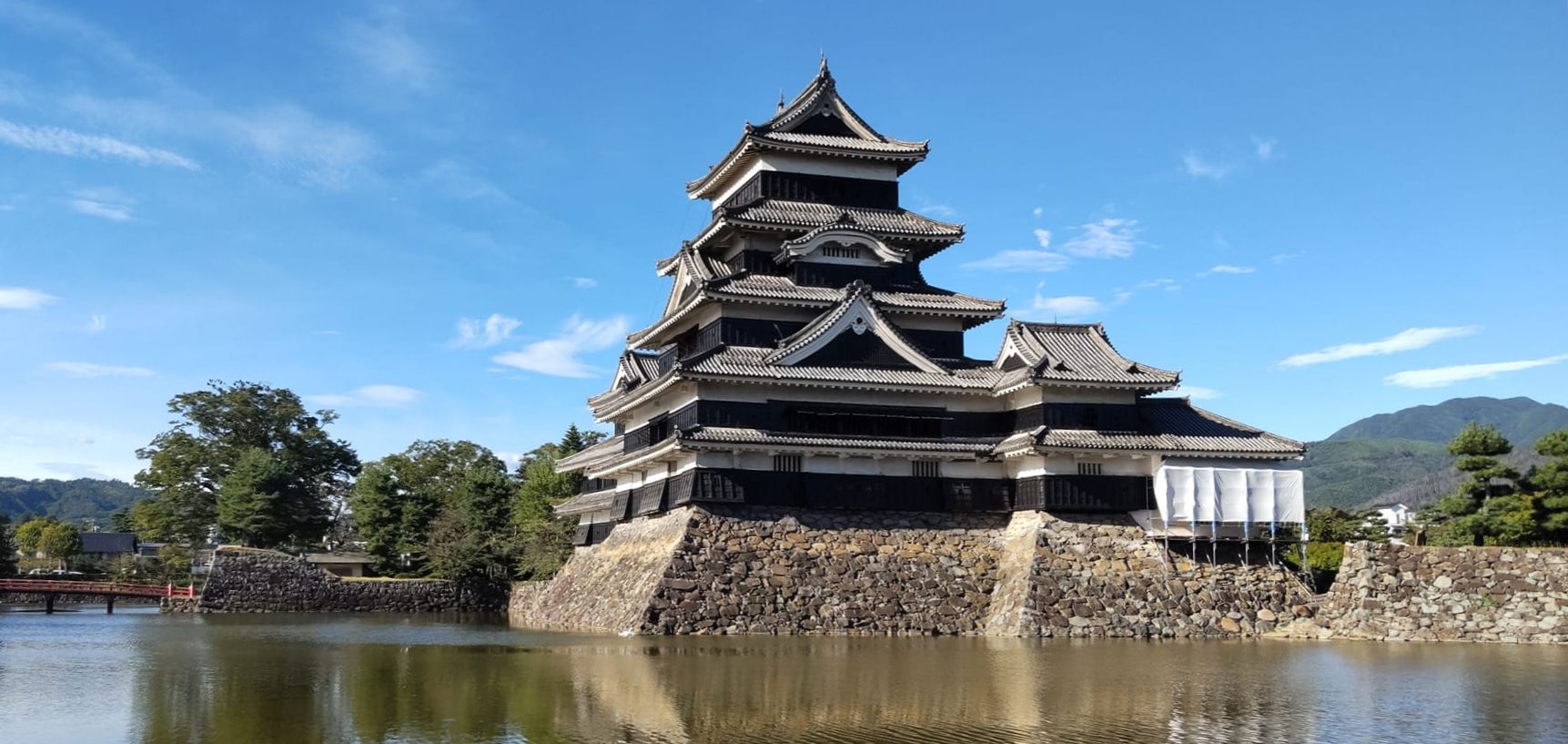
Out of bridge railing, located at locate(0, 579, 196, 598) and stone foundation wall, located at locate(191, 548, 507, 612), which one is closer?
stone foundation wall, located at locate(191, 548, 507, 612)

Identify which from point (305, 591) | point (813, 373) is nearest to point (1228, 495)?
point (813, 373)

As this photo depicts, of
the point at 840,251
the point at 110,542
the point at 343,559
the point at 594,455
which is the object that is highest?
the point at 840,251

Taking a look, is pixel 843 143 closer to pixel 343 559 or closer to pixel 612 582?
pixel 612 582

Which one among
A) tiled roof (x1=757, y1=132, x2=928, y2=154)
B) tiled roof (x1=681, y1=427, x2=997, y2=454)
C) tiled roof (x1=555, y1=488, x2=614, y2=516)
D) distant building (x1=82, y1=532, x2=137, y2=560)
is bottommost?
distant building (x1=82, y1=532, x2=137, y2=560)

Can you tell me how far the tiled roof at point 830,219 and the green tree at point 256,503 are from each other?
27688 mm

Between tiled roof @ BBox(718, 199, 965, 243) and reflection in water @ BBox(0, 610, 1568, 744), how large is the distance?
39.3ft

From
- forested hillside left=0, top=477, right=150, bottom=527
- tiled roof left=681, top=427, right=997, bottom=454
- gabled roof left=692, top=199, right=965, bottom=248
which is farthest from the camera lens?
forested hillside left=0, top=477, right=150, bottom=527

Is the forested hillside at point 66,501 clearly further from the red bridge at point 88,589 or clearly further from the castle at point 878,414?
the castle at point 878,414

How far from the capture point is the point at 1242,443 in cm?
3108

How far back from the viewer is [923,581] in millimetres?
29344

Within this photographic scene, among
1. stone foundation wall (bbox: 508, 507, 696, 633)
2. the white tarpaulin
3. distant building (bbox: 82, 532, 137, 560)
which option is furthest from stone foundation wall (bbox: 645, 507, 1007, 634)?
distant building (bbox: 82, 532, 137, 560)

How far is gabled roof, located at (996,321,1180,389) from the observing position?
30297mm

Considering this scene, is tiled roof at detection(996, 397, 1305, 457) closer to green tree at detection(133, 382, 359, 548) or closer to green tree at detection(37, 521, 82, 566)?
green tree at detection(133, 382, 359, 548)

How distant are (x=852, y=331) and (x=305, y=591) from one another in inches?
1003
